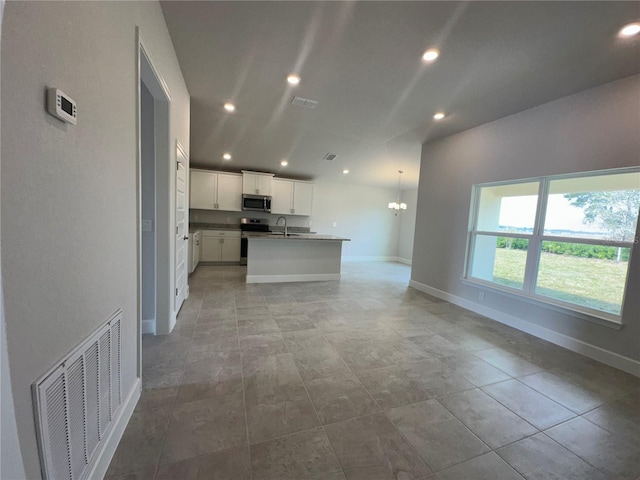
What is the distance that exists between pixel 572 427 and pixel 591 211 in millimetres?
2184

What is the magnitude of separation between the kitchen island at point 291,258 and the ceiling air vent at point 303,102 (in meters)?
2.16

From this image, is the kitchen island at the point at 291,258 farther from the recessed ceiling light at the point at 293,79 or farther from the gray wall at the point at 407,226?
the gray wall at the point at 407,226

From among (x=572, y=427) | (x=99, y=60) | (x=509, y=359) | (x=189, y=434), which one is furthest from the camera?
(x=509, y=359)

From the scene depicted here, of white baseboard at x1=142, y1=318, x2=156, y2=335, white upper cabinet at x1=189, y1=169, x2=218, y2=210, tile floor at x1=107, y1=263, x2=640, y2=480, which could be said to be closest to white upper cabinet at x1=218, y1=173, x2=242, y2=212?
white upper cabinet at x1=189, y1=169, x2=218, y2=210

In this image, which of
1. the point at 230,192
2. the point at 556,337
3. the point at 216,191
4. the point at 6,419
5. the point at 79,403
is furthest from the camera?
the point at 230,192

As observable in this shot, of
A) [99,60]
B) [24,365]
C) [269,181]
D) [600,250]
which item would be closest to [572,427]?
[600,250]

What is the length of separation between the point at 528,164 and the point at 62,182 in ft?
13.5

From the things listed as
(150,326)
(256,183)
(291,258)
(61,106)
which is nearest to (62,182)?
(61,106)

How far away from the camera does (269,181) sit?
6523 millimetres

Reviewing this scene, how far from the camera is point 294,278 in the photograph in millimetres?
4883

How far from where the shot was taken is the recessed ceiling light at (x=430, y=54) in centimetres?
214

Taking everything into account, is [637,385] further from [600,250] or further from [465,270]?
[465,270]

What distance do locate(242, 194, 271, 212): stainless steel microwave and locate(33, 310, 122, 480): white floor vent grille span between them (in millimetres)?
5261

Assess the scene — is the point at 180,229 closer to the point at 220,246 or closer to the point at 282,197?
the point at 220,246
